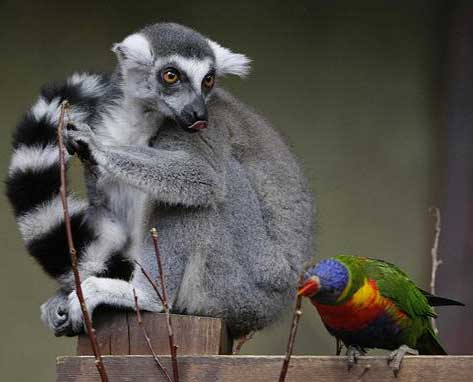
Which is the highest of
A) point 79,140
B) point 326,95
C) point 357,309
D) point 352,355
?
point 326,95

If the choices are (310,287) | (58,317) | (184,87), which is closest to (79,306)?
(58,317)

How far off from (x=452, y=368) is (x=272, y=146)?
1717 mm

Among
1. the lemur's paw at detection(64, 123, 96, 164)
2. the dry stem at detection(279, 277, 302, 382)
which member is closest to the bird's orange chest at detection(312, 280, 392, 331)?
the dry stem at detection(279, 277, 302, 382)

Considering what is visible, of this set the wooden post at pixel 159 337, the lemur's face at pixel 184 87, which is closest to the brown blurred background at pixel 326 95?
the lemur's face at pixel 184 87

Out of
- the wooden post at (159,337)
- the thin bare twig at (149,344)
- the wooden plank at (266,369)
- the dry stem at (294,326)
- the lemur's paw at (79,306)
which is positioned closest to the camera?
the dry stem at (294,326)

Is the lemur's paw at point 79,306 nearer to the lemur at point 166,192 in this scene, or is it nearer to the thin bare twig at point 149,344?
the lemur at point 166,192

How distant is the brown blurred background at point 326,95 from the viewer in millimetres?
6031

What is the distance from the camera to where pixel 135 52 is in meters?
4.58

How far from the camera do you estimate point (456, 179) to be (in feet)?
19.5

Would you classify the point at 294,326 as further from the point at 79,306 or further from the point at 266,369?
the point at 79,306

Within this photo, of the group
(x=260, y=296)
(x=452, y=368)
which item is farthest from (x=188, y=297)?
(x=452, y=368)

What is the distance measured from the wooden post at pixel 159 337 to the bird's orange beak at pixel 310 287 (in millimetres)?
810

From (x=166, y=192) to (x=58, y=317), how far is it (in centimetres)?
65

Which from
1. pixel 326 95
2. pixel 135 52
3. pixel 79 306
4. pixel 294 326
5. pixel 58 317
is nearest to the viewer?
pixel 294 326
